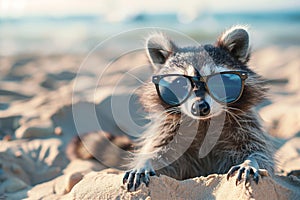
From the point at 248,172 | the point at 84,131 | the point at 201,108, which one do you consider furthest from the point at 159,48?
the point at 84,131

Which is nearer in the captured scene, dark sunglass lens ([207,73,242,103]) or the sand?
the sand

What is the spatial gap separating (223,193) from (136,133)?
236 centimetres

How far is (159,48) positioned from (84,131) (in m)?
1.54

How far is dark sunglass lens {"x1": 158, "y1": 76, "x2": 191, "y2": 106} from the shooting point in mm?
3247

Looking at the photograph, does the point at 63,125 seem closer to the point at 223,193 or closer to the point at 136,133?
the point at 136,133

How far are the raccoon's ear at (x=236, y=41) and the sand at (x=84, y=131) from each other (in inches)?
23.3

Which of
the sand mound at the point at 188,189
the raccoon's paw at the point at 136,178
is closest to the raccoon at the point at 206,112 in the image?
the raccoon's paw at the point at 136,178

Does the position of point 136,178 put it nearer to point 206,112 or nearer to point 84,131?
point 206,112

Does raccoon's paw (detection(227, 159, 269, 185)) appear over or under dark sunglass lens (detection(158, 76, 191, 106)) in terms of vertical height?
under

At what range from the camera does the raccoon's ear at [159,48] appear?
148 inches

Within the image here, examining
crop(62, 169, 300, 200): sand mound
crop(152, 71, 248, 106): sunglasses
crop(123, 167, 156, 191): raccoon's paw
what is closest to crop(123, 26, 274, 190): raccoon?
crop(152, 71, 248, 106): sunglasses

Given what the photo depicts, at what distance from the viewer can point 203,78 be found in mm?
3191

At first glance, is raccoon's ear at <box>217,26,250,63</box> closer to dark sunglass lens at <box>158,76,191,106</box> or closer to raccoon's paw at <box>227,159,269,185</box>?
dark sunglass lens at <box>158,76,191,106</box>

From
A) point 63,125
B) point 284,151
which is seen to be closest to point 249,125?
point 284,151
